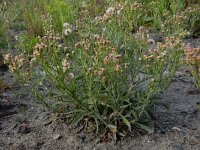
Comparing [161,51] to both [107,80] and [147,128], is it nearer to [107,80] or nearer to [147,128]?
[107,80]

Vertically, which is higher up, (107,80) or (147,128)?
(107,80)

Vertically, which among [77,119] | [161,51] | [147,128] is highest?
[161,51]

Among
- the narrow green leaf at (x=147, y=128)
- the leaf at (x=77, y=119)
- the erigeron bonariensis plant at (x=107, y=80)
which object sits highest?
the erigeron bonariensis plant at (x=107, y=80)

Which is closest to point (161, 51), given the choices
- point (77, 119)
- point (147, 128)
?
point (147, 128)

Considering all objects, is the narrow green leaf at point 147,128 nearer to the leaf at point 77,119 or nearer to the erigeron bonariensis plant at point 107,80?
the erigeron bonariensis plant at point 107,80

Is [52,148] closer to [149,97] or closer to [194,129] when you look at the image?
[149,97]

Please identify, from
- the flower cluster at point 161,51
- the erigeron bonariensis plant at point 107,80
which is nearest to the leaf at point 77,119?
the erigeron bonariensis plant at point 107,80

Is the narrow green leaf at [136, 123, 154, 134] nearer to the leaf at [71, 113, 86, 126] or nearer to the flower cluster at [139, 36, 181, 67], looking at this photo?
the leaf at [71, 113, 86, 126]

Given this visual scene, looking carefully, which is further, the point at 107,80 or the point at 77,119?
the point at 77,119

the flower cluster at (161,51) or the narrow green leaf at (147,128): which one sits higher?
the flower cluster at (161,51)

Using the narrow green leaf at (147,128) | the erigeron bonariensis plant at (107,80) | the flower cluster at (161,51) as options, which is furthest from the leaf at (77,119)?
the flower cluster at (161,51)

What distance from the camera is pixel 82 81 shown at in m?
3.63

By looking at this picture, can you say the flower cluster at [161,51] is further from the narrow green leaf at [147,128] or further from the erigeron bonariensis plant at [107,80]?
the narrow green leaf at [147,128]

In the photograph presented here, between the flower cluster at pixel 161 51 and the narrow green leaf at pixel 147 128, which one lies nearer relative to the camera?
the flower cluster at pixel 161 51
